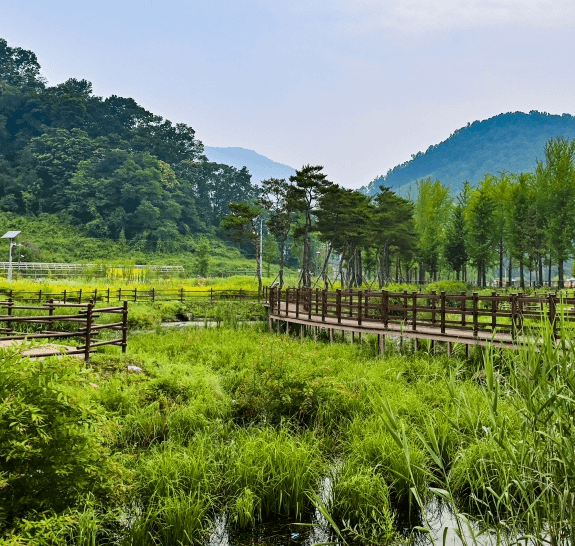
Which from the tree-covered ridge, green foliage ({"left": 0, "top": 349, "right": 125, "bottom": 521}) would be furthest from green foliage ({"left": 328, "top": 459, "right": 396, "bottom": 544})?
the tree-covered ridge

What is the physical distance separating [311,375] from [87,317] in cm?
497

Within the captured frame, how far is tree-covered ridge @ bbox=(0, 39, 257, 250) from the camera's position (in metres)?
84.6

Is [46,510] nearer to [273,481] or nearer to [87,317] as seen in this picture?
[273,481]

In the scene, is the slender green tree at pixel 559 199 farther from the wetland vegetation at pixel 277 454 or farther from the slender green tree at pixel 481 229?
the wetland vegetation at pixel 277 454

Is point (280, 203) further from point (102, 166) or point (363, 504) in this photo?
point (102, 166)

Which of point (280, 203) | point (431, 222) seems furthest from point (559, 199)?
point (280, 203)

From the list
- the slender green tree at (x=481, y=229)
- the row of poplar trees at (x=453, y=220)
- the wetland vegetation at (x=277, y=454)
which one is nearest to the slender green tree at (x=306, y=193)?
the row of poplar trees at (x=453, y=220)

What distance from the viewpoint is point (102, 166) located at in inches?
3661

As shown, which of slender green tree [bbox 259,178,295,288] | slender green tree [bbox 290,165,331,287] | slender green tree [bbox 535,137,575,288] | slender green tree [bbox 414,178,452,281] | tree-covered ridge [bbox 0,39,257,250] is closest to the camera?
slender green tree [bbox 290,165,331,287]

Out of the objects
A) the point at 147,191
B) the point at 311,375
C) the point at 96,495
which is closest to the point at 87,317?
the point at 311,375

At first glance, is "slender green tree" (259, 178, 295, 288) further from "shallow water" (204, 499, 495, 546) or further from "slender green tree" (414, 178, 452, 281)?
"shallow water" (204, 499, 495, 546)

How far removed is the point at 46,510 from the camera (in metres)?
3.88

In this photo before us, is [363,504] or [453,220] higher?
[453,220]

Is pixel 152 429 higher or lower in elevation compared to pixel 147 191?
lower
